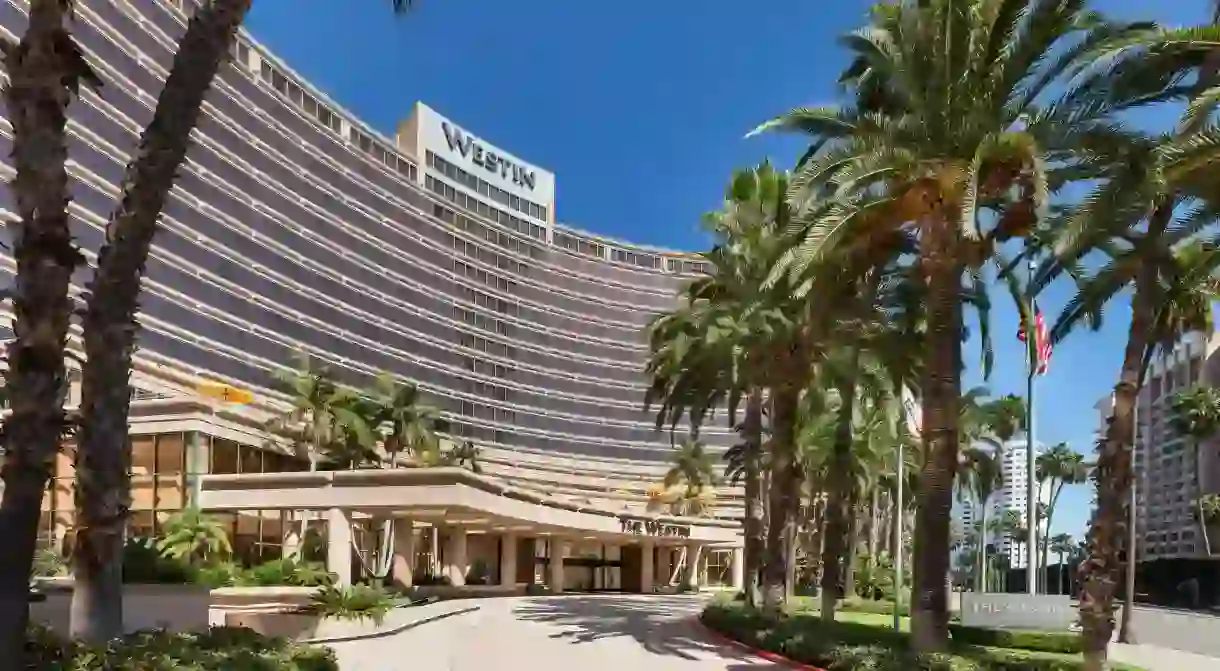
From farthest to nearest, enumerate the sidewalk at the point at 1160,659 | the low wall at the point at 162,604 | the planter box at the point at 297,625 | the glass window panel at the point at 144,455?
1. the glass window panel at the point at 144,455
2. the sidewalk at the point at 1160,659
3. the planter box at the point at 297,625
4. the low wall at the point at 162,604

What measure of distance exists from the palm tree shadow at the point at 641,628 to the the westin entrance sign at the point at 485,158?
70.9 metres

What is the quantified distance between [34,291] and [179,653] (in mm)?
4423

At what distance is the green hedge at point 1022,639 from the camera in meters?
26.2

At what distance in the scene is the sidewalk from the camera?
26031mm

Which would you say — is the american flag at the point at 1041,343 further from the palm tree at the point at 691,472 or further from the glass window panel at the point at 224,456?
the palm tree at the point at 691,472

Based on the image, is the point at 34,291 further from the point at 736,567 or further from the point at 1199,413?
the point at 1199,413

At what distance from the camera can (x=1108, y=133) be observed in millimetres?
16594

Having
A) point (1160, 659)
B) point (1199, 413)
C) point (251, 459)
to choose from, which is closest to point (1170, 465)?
point (1199, 413)

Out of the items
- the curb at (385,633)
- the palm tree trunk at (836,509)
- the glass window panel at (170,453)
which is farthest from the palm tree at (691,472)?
the palm tree trunk at (836,509)

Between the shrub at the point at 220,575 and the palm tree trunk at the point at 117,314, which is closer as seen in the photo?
the palm tree trunk at the point at 117,314

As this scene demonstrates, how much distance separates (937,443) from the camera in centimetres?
1862

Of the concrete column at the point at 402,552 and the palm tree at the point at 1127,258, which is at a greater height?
the palm tree at the point at 1127,258

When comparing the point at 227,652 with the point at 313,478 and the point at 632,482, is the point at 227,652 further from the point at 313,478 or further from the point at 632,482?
the point at 632,482

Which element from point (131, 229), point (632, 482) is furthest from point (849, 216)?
point (632, 482)
